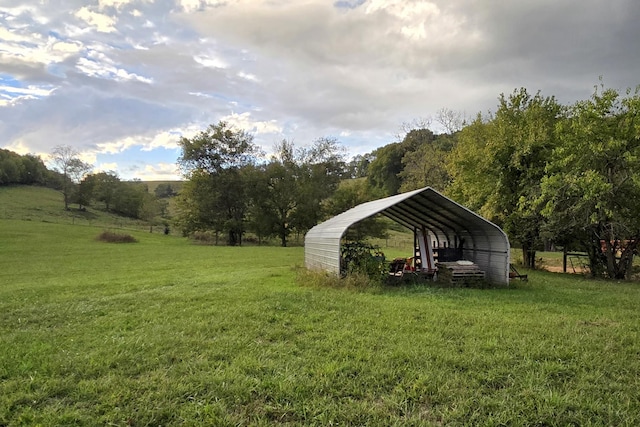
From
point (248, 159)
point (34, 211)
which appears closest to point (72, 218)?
point (34, 211)

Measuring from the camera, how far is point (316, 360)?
17.3ft

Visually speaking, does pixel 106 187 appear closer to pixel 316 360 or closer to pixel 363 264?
pixel 363 264

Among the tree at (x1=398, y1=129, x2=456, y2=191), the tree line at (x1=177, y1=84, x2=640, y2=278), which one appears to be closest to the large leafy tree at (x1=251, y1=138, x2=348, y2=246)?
the tree at (x1=398, y1=129, x2=456, y2=191)

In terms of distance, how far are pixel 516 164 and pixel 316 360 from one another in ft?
58.2

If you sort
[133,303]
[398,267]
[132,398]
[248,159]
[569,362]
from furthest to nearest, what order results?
[248,159]
[398,267]
[133,303]
[569,362]
[132,398]

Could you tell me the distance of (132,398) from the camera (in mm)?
4273

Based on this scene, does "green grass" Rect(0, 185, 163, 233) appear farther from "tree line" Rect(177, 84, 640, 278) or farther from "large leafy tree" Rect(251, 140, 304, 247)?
"tree line" Rect(177, 84, 640, 278)

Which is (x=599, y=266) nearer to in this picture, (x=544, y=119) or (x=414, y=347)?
(x=544, y=119)

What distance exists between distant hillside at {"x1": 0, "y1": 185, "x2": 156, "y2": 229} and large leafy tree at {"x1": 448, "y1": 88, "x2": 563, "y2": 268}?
155 feet

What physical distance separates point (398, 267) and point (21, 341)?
10.9 meters

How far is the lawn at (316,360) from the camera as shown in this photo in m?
4.00

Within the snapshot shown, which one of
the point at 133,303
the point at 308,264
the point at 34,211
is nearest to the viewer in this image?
the point at 133,303

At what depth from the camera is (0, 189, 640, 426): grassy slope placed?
4000mm

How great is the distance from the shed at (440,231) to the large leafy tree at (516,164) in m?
A: 4.49
